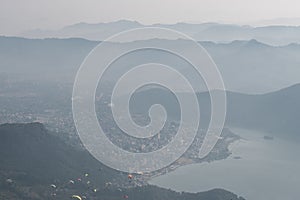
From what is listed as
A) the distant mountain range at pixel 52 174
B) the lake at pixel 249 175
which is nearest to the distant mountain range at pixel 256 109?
the lake at pixel 249 175

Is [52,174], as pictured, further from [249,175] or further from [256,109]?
[256,109]

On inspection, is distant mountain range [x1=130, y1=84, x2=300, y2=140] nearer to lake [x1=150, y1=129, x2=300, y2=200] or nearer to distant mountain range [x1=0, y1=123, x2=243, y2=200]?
lake [x1=150, y1=129, x2=300, y2=200]

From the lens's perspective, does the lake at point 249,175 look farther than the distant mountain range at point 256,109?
No

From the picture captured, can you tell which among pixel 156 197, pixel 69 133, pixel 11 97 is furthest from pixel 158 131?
pixel 11 97

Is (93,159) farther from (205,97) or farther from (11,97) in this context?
(11,97)

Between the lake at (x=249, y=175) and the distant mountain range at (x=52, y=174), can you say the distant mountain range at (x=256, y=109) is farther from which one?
the distant mountain range at (x=52, y=174)

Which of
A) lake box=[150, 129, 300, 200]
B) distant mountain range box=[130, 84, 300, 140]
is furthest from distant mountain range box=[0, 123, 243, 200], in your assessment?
distant mountain range box=[130, 84, 300, 140]

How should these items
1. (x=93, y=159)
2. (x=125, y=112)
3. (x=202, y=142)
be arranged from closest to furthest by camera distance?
(x=93, y=159) → (x=202, y=142) → (x=125, y=112)
